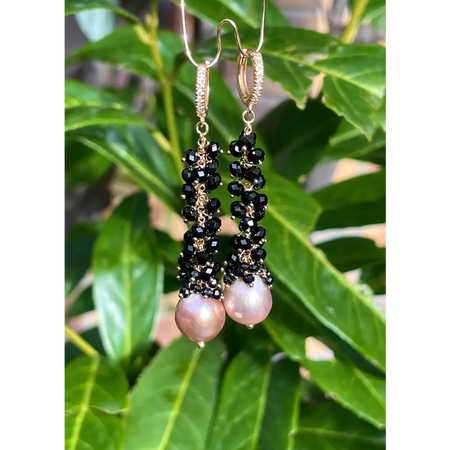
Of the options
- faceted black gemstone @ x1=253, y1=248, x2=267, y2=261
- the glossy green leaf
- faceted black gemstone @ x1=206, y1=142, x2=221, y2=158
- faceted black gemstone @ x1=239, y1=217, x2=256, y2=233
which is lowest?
faceted black gemstone @ x1=253, y1=248, x2=267, y2=261

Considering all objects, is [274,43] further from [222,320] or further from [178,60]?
[222,320]

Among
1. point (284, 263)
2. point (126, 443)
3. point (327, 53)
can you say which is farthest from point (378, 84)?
point (126, 443)

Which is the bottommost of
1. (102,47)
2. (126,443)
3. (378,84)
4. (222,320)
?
(126,443)

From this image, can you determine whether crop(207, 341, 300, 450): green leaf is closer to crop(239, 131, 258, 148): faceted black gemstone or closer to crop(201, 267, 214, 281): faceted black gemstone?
crop(201, 267, 214, 281): faceted black gemstone

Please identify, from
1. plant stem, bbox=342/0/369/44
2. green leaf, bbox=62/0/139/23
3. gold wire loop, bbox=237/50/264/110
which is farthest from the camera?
plant stem, bbox=342/0/369/44

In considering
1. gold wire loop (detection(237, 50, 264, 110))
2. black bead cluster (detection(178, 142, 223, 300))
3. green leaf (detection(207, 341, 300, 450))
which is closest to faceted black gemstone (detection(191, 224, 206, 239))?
black bead cluster (detection(178, 142, 223, 300))

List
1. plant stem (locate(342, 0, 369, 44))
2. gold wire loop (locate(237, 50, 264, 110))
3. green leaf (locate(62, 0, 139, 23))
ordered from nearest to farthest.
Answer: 1. gold wire loop (locate(237, 50, 264, 110))
2. green leaf (locate(62, 0, 139, 23))
3. plant stem (locate(342, 0, 369, 44))

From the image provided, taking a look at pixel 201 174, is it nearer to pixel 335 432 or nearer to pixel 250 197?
pixel 250 197
